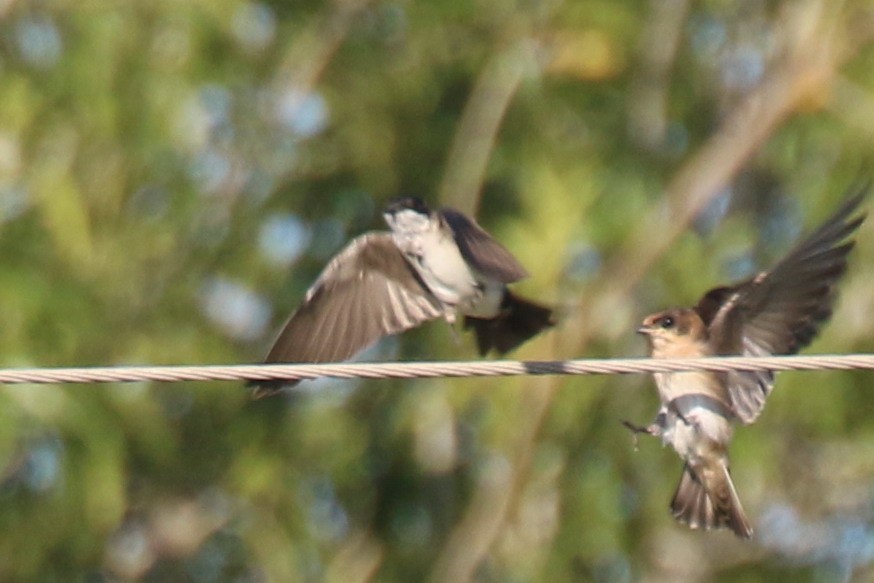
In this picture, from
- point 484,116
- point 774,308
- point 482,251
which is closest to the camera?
point 482,251

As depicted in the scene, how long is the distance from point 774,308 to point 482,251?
0.95 metres

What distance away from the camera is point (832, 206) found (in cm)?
845

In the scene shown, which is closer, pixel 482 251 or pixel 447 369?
pixel 447 369

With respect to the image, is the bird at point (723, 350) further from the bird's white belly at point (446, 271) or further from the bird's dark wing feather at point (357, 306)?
the bird's dark wing feather at point (357, 306)

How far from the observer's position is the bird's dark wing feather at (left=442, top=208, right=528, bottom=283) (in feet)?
19.1

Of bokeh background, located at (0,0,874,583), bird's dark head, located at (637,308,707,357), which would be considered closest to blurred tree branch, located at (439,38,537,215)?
bokeh background, located at (0,0,874,583)

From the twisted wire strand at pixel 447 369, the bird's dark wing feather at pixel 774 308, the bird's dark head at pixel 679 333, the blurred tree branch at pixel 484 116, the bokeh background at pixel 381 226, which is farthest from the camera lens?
the blurred tree branch at pixel 484 116

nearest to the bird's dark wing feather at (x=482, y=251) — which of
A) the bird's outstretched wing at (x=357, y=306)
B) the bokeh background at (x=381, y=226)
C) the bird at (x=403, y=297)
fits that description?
the bird at (x=403, y=297)

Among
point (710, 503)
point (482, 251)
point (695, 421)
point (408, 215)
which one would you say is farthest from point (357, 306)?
point (710, 503)

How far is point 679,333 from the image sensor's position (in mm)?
6641

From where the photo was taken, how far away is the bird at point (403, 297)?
6691 millimetres

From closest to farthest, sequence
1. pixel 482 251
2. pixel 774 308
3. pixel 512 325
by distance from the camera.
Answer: pixel 482 251 → pixel 774 308 → pixel 512 325

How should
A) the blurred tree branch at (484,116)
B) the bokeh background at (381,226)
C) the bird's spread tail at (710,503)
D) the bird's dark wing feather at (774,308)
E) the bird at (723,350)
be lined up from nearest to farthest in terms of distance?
the bird's dark wing feather at (774,308) → the bird at (723,350) → the bird's spread tail at (710,503) → the bokeh background at (381,226) → the blurred tree branch at (484,116)

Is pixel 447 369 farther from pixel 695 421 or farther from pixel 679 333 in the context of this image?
pixel 695 421
